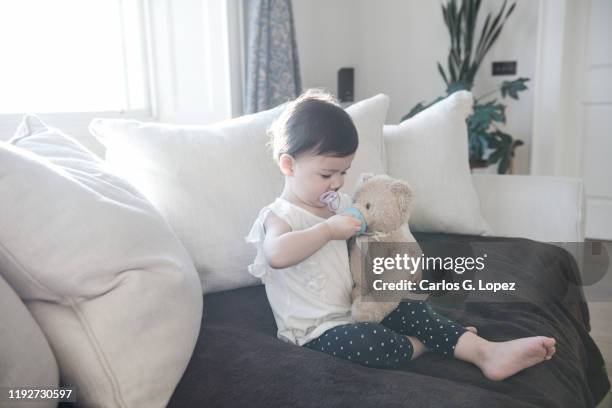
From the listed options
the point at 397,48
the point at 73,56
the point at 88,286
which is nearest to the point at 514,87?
the point at 397,48

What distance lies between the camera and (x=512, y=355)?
947 mm

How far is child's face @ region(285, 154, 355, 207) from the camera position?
1049 mm

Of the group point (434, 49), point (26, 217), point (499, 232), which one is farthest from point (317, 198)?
point (434, 49)

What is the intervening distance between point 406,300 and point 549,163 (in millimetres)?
2772

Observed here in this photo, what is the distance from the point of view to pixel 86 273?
2.52 ft

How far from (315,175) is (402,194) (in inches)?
7.2

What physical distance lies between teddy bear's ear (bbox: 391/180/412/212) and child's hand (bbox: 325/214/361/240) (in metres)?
0.11

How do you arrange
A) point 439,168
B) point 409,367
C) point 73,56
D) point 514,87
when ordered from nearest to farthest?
point 409,367 < point 439,168 < point 73,56 < point 514,87

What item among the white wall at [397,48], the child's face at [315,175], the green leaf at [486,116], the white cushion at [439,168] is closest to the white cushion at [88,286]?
the child's face at [315,175]

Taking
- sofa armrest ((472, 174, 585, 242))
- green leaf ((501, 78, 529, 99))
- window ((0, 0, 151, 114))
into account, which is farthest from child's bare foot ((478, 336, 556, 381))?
green leaf ((501, 78, 529, 99))

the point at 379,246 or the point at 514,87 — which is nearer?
the point at 379,246

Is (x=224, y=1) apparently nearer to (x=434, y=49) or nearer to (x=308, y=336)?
(x=434, y=49)

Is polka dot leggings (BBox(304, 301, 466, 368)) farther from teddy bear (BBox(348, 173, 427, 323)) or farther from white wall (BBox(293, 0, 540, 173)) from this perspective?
white wall (BBox(293, 0, 540, 173))

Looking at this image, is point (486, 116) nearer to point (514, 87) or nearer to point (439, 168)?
point (514, 87)
